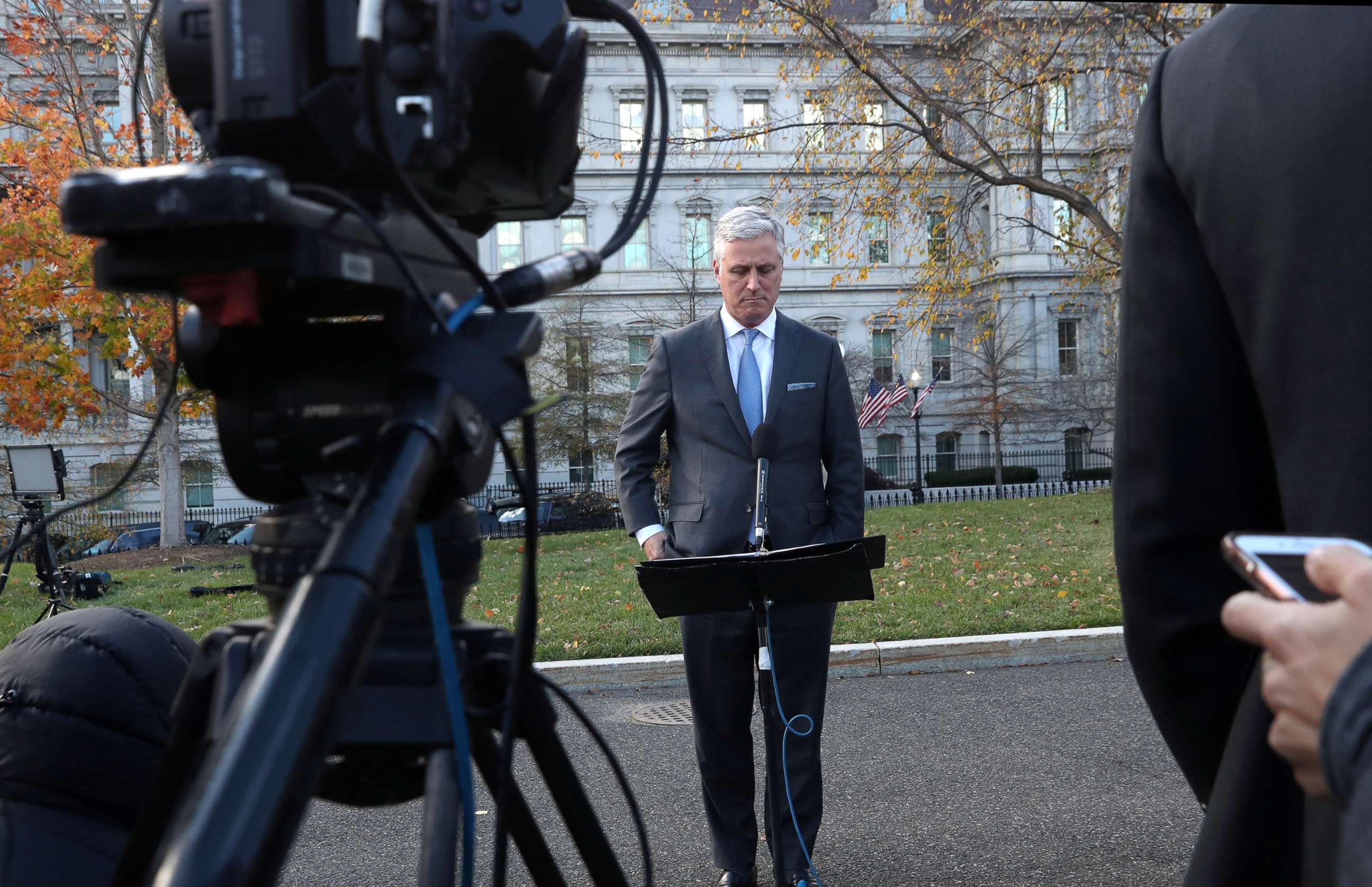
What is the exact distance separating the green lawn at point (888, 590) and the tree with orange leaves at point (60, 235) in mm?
2685

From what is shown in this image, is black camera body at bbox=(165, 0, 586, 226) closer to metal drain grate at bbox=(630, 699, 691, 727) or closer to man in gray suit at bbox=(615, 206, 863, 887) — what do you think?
man in gray suit at bbox=(615, 206, 863, 887)

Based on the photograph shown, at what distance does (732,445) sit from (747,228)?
0.84 meters

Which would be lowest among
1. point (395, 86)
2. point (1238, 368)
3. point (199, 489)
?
point (199, 489)

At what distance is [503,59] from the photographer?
1054 mm

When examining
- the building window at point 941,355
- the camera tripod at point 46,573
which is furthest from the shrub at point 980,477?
the camera tripod at point 46,573

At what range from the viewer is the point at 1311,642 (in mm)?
784

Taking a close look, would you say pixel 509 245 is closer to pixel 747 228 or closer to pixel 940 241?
pixel 940 241

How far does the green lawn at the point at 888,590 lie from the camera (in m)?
8.05

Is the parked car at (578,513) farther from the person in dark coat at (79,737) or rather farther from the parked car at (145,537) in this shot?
the person in dark coat at (79,737)

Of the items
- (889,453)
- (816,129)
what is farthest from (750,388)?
(889,453)

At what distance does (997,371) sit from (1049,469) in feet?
20.0

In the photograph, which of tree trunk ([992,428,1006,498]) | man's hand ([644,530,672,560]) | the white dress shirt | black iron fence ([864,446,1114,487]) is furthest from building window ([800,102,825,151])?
black iron fence ([864,446,1114,487])

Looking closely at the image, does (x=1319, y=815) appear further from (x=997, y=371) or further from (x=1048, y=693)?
(x=997, y=371)

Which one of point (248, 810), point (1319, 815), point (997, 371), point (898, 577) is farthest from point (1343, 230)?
point (997, 371)
